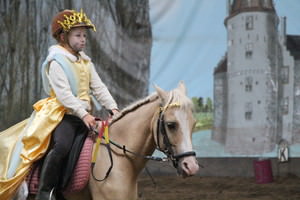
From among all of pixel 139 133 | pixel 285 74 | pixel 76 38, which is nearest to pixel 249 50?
pixel 285 74

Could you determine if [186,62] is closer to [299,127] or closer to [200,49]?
[200,49]

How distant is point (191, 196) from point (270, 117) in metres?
1.59

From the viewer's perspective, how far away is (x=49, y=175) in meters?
3.09

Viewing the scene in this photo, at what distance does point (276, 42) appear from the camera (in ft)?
22.6

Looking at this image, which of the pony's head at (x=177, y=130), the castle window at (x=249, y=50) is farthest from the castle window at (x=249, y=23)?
the pony's head at (x=177, y=130)

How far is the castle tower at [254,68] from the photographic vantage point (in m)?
6.88

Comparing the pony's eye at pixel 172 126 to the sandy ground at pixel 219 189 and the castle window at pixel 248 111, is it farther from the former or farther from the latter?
the castle window at pixel 248 111

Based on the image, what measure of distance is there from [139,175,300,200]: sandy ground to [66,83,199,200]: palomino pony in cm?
324

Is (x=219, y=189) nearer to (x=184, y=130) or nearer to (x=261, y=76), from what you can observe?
(x=261, y=76)

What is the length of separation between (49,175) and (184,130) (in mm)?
910

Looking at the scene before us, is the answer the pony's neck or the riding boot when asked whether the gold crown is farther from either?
the riding boot

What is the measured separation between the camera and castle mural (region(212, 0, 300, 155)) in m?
6.80

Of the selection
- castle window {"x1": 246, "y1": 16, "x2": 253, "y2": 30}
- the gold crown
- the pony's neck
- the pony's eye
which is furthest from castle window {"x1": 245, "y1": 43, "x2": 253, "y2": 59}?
the pony's eye

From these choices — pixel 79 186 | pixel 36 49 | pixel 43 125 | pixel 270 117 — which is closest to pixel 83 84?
pixel 43 125
